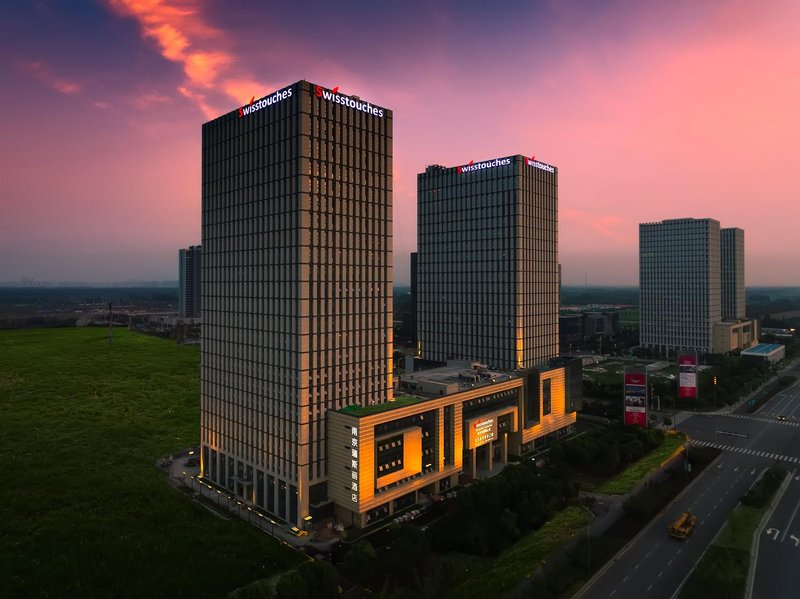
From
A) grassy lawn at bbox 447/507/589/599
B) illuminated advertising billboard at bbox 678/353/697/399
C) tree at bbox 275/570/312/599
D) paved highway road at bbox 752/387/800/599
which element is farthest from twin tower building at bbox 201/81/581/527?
paved highway road at bbox 752/387/800/599

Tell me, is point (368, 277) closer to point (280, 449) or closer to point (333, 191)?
point (333, 191)

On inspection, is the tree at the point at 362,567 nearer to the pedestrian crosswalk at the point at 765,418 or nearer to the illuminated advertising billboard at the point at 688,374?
the illuminated advertising billboard at the point at 688,374

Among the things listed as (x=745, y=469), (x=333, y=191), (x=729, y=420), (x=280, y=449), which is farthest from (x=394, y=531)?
(x=729, y=420)

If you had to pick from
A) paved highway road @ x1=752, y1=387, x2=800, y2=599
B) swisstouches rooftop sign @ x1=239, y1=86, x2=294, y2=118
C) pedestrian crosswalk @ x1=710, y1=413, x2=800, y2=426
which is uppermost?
swisstouches rooftop sign @ x1=239, y1=86, x2=294, y2=118

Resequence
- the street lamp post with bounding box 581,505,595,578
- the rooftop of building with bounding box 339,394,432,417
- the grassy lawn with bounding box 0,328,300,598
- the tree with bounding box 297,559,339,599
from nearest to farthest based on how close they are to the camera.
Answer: the tree with bounding box 297,559,339,599 < the grassy lawn with bounding box 0,328,300,598 < the street lamp post with bounding box 581,505,595,578 < the rooftop of building with bounding box 339,394,432,417

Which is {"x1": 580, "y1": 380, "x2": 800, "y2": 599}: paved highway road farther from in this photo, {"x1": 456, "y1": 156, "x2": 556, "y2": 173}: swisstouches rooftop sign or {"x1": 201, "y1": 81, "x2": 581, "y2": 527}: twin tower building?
{"x1": 456, "y1": 156, "x2": 556, "y2": 173}: swisstouches rooftop sign

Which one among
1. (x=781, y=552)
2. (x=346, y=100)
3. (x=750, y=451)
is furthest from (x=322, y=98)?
(x=750, y=451)

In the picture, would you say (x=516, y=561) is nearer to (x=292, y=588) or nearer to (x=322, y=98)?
(x=292, y=588)
